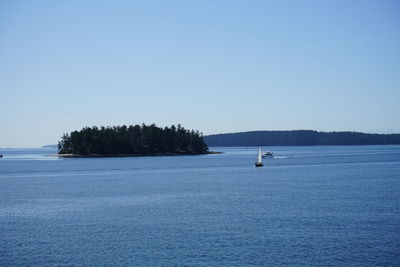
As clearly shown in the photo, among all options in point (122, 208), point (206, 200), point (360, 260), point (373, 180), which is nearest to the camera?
point (360, 260)

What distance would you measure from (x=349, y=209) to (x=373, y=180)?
4617 centimetres

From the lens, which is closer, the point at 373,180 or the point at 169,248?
the point at 169,248

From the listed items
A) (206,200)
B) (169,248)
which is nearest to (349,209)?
(206,200)

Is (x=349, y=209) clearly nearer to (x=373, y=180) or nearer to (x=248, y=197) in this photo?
(x=248, y=197)

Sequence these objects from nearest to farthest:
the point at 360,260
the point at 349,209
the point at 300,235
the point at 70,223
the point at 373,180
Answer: the point at 360,260
the point at 300,235
the point at 70,223
the point at 349,209
the point at 373,180

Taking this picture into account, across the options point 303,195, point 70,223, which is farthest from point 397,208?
point 70,223

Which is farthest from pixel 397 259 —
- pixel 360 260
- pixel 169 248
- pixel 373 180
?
pixel 373 180

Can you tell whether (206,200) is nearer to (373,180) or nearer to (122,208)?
(122,208)

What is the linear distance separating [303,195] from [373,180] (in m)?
33.6

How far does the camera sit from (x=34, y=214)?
60.8 metres

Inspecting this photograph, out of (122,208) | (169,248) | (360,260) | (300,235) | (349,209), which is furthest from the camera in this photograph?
(122,208)

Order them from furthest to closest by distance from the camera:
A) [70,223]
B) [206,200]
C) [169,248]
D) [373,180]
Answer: [373,180], [206,200], [70,223], [169,248]

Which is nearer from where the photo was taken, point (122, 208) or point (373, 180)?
point (122, 208)

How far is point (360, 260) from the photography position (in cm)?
3650
